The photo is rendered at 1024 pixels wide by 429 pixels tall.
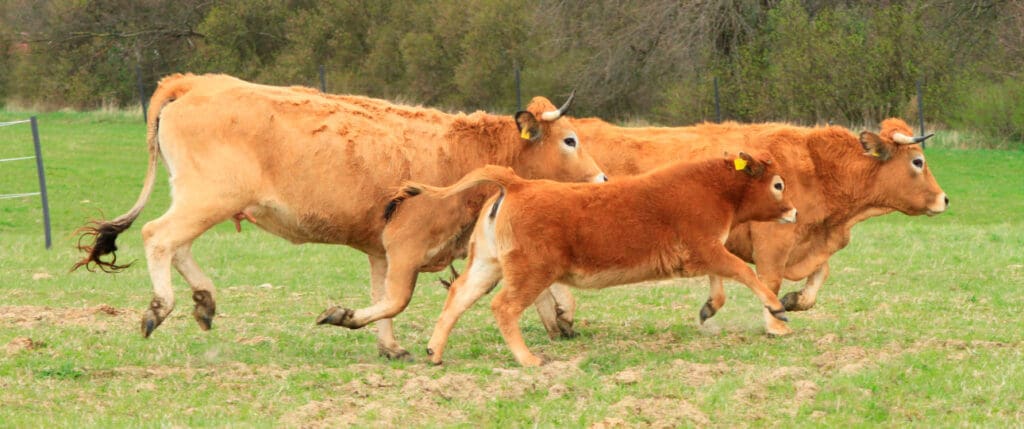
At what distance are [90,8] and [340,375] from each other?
139 feet

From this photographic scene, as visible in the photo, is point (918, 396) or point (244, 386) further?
point (244, 386)

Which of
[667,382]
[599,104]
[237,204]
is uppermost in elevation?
[237,204]

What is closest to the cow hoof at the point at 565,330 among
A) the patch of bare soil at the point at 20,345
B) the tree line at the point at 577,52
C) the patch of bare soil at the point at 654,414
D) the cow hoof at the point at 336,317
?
the cow hoof at the point at 336,317

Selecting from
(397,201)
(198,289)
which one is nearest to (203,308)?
(198,289)

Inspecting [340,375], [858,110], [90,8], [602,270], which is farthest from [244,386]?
[90,8]

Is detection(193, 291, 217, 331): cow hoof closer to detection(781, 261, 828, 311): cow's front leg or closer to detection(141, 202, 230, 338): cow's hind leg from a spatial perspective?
detection(141, 202, 230, 338): cow's hind leg

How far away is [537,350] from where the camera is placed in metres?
10.5

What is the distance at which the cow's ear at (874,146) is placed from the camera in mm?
11844

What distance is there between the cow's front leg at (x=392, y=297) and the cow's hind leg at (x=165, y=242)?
42.3 inches

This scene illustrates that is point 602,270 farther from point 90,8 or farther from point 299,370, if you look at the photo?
point 90,8

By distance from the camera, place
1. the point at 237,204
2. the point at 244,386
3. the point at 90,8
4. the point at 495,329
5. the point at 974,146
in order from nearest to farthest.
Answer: the point at 244,386, the point at 237,204, the point at 495,329, the point at 974,146, the point at 90,8

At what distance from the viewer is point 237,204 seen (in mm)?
9945

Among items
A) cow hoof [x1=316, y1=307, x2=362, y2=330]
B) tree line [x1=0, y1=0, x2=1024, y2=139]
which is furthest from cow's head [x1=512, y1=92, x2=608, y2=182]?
tree line [x1=0, y1=0, x2=1024, y2=139]

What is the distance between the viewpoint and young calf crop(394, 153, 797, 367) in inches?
373
